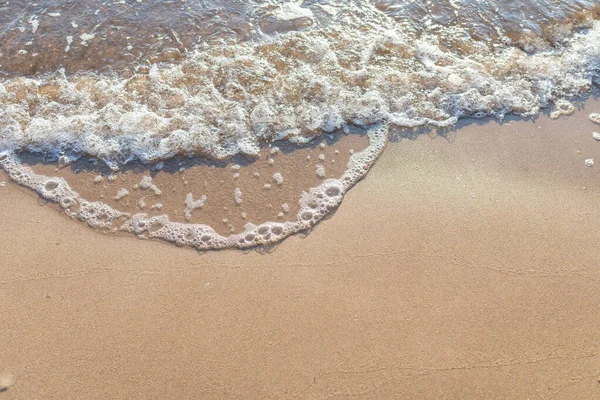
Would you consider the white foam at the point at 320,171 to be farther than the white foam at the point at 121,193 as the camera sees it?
Yes

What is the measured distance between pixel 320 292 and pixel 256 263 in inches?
21.4

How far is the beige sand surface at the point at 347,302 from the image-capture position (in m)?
2.70

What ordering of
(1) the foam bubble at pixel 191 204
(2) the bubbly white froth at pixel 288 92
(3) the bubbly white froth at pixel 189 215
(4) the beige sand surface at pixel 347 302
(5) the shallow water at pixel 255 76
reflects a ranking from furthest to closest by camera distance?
(2) the bubbly white froth at pixel 288 92, (5) the shallow water at pixel 255 76, (1) the foam bubble at pixel 191 204, (3) the bubbly white froth at pixel 189 215, (4) the beige sand surface at pixel 347 302

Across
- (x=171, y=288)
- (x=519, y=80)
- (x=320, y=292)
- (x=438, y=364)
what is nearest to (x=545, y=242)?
(x=438, y=364)

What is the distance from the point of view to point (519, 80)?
15.5 ft

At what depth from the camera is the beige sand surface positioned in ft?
8.85

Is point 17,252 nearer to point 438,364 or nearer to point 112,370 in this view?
point 112,370

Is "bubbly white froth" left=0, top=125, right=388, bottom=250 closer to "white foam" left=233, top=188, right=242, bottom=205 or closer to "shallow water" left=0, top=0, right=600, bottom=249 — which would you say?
"shallow water" left=0, top=0, right=600, bottom=249

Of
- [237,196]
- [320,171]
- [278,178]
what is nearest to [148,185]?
[237,196]

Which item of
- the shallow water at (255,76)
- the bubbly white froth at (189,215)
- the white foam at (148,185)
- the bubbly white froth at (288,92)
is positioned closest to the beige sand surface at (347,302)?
the bubbly white froth at (189,215)

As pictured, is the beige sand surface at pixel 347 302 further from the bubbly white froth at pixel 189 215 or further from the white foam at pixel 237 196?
the white foam at pixel 237 196

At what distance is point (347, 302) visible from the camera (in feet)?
9.90

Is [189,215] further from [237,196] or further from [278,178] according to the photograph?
[278,178]

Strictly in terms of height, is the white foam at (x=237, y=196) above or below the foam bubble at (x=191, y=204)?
above
